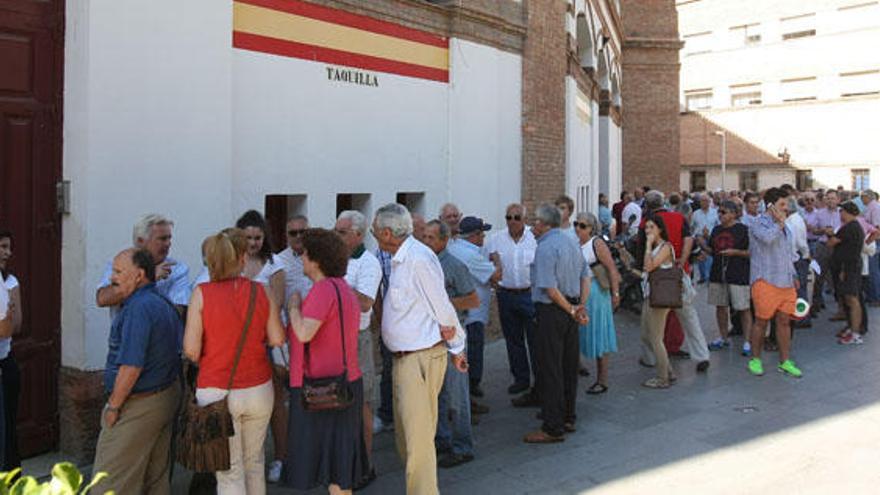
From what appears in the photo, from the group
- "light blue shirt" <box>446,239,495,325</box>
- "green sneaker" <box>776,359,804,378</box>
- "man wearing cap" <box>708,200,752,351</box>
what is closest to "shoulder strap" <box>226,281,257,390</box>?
"light blue shirt" <box>446,239,495,325</box>

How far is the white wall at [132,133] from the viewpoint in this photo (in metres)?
5.82

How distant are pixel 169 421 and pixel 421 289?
→ 63.2 inches

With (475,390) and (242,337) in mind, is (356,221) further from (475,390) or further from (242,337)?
(475,390)

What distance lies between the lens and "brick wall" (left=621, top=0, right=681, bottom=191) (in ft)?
89.0

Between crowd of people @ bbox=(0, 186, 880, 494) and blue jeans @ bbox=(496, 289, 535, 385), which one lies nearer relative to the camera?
crowd of people @ bbox=(0, 186, 880, 494)

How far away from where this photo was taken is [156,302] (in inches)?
170

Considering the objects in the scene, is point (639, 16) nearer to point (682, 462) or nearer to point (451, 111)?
point (451, 111)

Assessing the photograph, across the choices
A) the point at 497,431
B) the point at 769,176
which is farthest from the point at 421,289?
the point at 769,176

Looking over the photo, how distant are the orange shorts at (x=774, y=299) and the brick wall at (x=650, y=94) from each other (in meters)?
19.7

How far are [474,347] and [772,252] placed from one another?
3.38 m

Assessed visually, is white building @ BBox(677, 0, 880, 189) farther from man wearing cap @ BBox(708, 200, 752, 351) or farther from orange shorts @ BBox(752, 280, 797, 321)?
orange shorts @ BBox(752, 280, 797, 321)

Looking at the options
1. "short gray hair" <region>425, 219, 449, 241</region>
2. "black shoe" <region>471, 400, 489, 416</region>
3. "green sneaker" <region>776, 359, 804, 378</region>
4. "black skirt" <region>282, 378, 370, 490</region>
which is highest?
"short gray hair" <region>425, 219, 449, 241</region>

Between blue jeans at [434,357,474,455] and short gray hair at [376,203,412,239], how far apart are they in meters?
1.37

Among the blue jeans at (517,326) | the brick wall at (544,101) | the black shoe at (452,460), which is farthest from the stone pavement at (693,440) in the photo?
the brick wall at (544,101)
